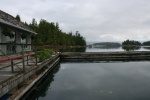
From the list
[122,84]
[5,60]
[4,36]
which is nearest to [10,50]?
[4,36]

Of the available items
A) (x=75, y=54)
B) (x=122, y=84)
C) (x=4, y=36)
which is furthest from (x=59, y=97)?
(x=75, y=54)

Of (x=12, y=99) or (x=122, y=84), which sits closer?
(x=12, y=99)

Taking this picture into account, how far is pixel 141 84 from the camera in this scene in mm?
11828

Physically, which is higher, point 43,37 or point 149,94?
point 43,37

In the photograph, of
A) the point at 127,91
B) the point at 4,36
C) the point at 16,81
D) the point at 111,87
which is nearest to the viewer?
the point at 16,81

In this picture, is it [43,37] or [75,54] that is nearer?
[75,54]

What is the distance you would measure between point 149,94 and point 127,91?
1.12m

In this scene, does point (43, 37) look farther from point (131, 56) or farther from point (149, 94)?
point (149, 94)

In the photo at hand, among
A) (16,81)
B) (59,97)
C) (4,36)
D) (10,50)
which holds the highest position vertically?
(4,36)

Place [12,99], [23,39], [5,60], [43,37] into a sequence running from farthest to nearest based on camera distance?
[43,37]
[23,39]
[5,60]
[12,99]

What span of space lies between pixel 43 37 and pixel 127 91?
5082 cm

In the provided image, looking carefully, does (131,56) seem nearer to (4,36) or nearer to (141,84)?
(141,84)

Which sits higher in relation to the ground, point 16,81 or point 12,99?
point 16,81

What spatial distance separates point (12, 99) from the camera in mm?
7105
